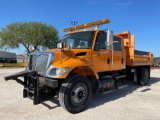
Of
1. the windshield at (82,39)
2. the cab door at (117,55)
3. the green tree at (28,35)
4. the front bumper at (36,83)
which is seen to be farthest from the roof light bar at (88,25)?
the green tree at (28,35)

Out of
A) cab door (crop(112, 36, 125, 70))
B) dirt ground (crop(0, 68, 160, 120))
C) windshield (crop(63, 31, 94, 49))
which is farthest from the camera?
cab door (crop(112, 36, 125, 70))

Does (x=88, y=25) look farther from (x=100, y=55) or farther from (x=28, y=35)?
(x=28, y=35)

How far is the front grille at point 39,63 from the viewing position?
18.0ft

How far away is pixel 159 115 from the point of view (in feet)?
16.9

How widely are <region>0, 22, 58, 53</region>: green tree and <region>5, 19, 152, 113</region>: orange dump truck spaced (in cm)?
2927

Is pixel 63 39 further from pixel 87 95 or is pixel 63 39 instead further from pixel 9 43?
pixel 9 43

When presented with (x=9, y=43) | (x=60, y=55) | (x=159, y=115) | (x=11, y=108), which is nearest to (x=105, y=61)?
(x=60, y=55)

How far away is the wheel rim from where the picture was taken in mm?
5406

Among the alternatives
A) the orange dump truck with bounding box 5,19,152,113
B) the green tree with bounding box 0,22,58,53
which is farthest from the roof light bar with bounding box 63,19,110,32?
the green tree with bounding box 0,22,58,53

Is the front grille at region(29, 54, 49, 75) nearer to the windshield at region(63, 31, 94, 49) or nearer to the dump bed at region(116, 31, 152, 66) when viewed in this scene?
the windshield at region(63, 31, 94, 49)

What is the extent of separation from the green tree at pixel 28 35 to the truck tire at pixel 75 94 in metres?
30.8

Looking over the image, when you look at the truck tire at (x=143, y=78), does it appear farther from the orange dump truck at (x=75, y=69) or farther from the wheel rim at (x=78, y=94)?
the wheel rim at (x=78, y=94)

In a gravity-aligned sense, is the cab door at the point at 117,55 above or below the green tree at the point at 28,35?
below

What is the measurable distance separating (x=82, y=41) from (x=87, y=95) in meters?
1.89
